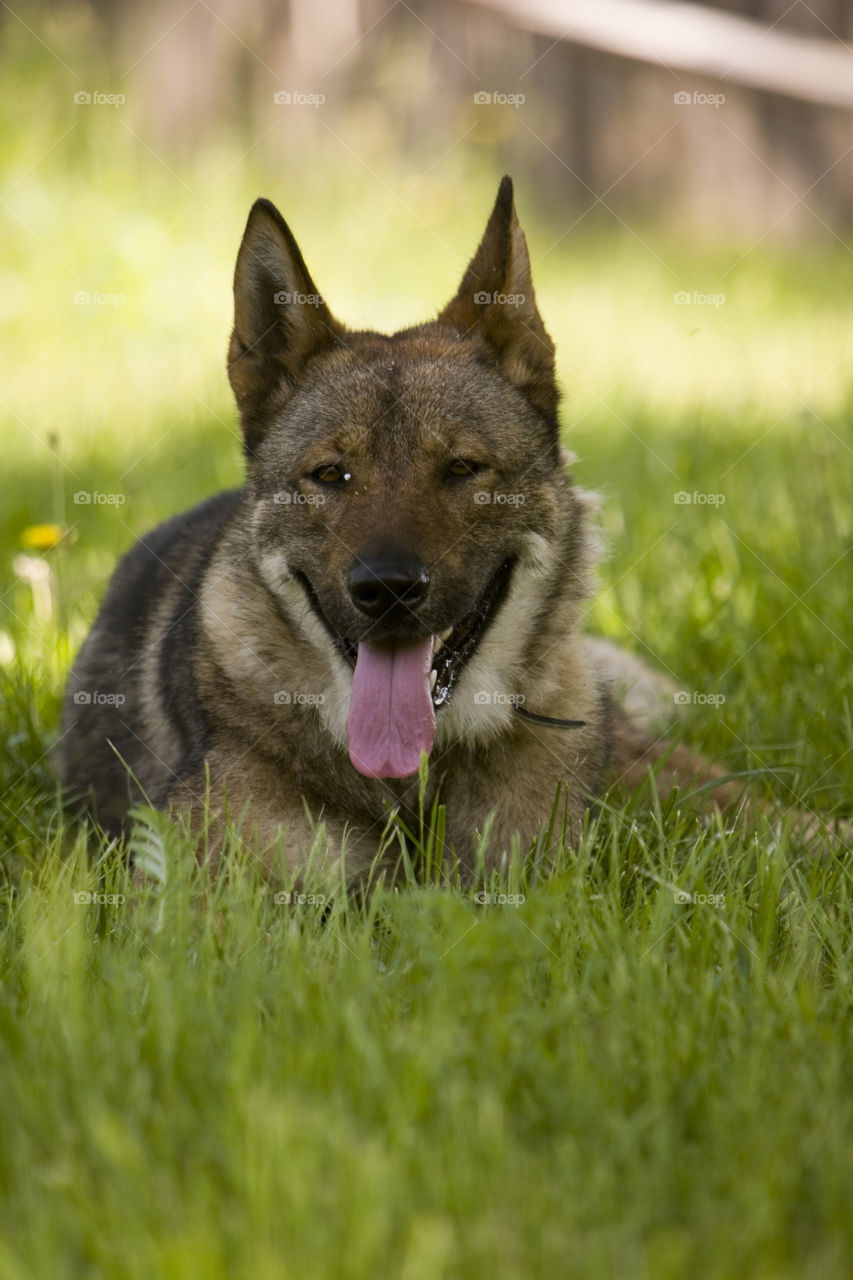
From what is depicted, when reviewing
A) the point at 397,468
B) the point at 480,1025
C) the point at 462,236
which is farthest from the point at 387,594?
the point at 462,236

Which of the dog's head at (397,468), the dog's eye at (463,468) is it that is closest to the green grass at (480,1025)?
the dog's head at (397,468)

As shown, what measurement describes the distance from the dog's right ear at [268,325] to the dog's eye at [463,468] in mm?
602

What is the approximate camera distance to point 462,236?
10289mm

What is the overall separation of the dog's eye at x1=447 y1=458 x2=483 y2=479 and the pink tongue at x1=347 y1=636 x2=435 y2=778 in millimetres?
452

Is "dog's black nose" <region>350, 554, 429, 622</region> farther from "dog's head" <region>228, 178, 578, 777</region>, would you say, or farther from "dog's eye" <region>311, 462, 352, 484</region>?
"dog's eye" <region>311, 462, 352, 484</region>

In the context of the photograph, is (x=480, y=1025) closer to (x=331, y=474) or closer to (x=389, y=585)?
(x=389, y=585)

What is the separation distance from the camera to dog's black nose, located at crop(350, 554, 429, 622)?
10.1 feet

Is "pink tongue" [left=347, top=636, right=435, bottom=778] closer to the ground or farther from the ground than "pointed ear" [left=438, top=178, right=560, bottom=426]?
closer to the ground

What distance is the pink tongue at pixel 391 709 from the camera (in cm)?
325

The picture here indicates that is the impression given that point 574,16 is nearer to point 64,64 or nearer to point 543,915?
point 64,64

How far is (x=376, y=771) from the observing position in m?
3.26

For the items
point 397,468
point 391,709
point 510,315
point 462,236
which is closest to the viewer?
point 391,709

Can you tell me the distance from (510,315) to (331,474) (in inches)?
27.3

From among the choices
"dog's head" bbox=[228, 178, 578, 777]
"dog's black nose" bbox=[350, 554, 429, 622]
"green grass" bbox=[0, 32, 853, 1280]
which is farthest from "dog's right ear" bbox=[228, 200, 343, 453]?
"green grass" bbox=[0, 32, 853, 1280]
